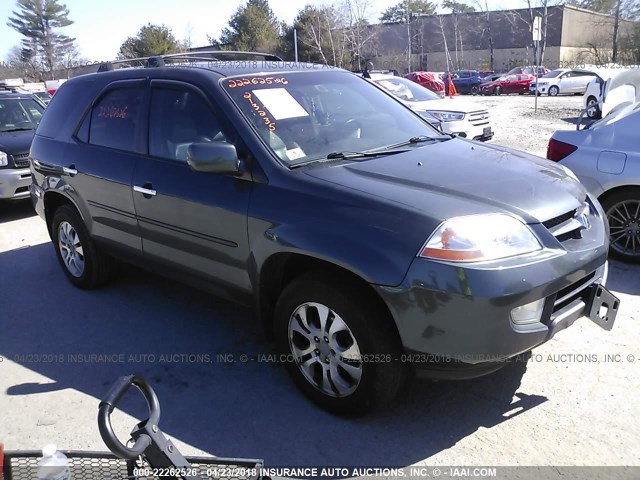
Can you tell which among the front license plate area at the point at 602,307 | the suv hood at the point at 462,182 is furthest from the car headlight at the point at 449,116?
the front license plate area at the point at 602,307

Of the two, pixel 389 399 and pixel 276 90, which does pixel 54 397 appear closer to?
pixel 389 399

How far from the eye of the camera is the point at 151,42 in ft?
142

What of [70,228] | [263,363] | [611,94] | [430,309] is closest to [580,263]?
[430,309]

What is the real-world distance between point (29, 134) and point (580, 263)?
8.75m

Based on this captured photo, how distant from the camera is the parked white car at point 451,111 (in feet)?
36.6

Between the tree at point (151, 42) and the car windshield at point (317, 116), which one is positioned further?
the tree at point (151, 42)

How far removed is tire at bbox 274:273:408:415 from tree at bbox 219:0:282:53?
45.1 m

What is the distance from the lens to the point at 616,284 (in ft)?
16.0

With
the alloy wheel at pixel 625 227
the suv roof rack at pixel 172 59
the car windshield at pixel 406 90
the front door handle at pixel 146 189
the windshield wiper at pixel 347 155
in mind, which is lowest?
the alloy wheel at pixel 625 227

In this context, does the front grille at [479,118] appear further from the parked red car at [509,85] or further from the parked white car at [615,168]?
the parked red car at [509,85]

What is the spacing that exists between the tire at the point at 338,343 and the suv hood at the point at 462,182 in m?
0.54

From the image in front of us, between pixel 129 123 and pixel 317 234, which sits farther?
pixel 129 123

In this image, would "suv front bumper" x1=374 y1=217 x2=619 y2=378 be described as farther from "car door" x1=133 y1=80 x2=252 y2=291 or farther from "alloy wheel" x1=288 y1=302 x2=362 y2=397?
"car door" x1=133 y1=80 x2=252 y2=291

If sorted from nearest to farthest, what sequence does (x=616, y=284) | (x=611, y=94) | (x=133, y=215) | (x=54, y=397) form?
(x=54, y=397) → (x=133, y=215) → (x=616, y=284) → (x=611, y=94)
